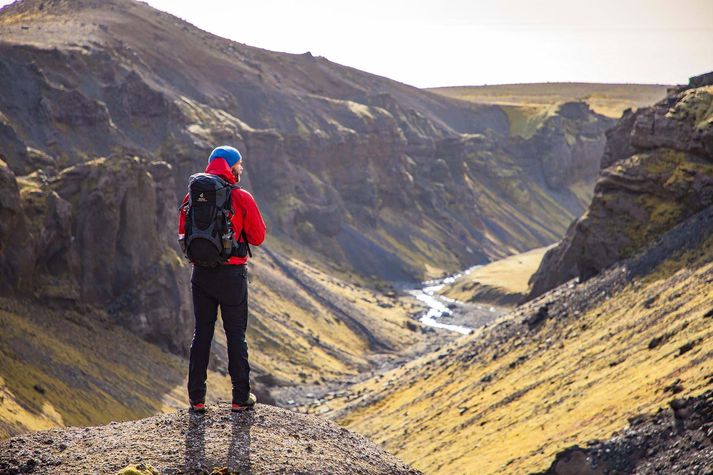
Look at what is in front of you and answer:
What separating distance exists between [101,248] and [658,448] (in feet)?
135

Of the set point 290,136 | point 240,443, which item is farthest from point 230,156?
point 290,136

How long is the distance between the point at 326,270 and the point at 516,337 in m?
62.9

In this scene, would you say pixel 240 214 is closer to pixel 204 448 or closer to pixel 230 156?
pixel 230 156

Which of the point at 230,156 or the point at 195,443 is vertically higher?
the point at 230,156

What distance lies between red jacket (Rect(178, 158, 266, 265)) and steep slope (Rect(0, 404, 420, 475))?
111 inches

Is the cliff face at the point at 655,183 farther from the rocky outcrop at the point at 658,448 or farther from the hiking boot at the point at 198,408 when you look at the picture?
the hiking boot at the point at 198,408

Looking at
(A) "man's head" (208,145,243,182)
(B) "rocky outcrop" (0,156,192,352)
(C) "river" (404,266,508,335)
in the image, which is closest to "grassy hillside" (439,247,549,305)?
(C) "river" (404,266,508,335)

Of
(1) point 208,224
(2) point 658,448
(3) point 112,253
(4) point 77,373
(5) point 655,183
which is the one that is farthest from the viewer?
(3) point 112,253

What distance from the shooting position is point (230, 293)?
677 inches

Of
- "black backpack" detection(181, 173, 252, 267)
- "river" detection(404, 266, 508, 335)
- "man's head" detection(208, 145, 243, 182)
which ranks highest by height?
"man's head" detection(208, 145, 243, 182)

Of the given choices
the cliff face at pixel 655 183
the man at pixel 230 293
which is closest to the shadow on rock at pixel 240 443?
the man at pixel 230 293

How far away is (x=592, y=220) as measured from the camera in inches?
2184

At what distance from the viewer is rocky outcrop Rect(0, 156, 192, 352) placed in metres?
53.9

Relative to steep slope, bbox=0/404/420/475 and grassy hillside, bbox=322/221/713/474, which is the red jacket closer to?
steep slope, bbox=0/404/420/475
